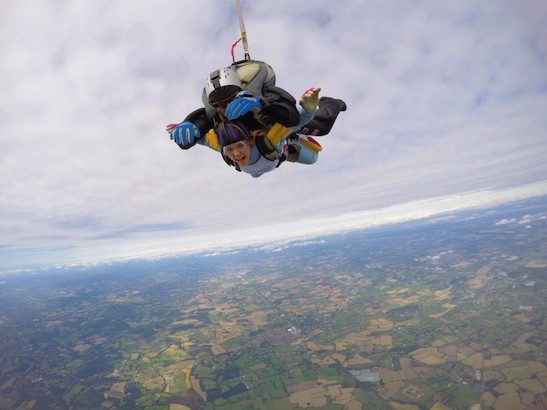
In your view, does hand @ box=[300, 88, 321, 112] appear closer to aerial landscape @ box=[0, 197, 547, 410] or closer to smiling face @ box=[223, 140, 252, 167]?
smiling face @ box=[223, 140, 252, 167]

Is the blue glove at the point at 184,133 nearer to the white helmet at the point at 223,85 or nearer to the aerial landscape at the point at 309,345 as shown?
the white helmet at the point at 223,85

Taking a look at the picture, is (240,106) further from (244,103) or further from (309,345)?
(309,345)

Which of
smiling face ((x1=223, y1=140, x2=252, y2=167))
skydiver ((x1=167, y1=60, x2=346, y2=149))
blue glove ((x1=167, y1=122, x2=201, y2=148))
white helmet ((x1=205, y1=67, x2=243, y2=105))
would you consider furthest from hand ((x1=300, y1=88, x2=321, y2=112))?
blue glove ((x1=167, y1=122, x2=201, y2=148))

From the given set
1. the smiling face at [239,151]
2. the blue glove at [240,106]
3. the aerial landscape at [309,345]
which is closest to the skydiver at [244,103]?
the blue glove at [240,106]

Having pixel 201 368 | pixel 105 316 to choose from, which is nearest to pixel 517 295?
pixel 201 368

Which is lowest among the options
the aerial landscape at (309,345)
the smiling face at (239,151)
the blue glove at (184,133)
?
the aerial landscape at (309,345)
